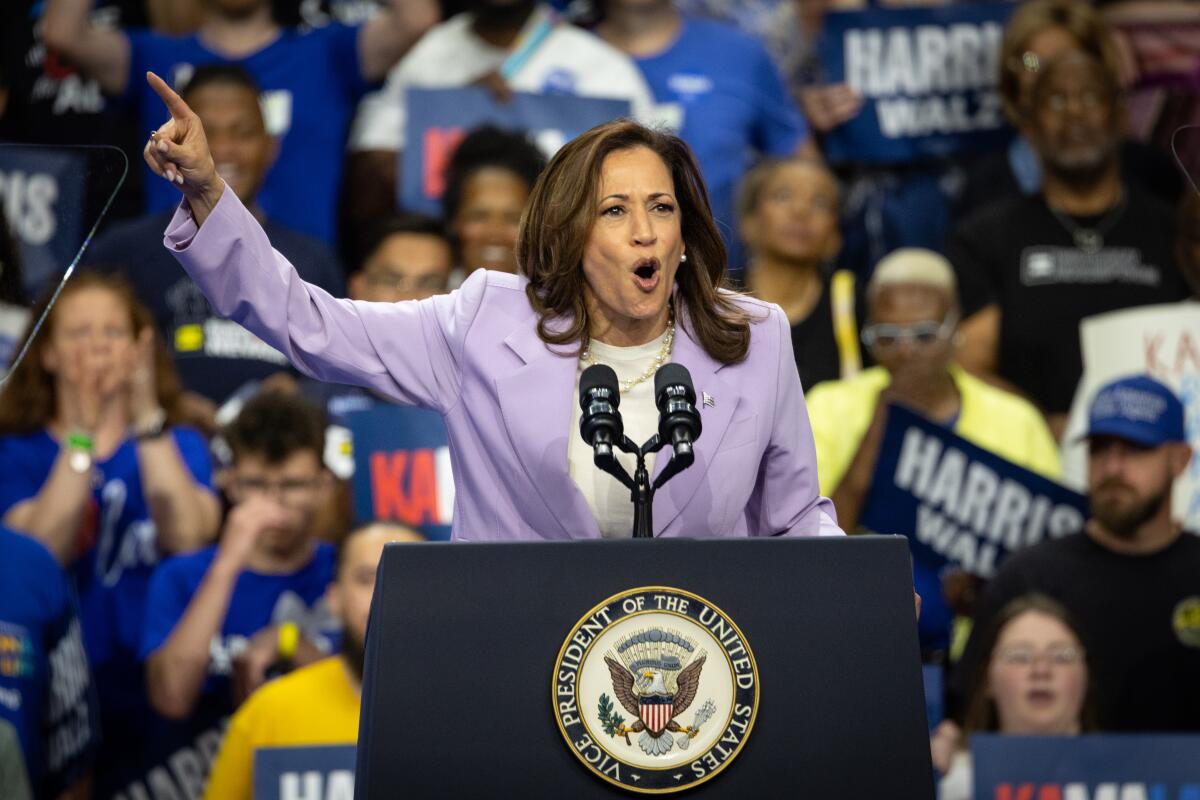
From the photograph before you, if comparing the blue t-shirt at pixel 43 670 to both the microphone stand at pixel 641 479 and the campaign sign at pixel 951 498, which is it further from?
the microphone stand at pixel 641 479

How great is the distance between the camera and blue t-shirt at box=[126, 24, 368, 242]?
6223 mm

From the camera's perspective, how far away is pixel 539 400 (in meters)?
2.73

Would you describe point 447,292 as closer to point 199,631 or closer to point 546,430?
point 199,631

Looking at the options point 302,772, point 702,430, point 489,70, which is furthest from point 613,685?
point 489,70

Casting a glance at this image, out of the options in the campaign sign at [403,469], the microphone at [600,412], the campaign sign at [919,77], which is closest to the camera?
the microphone at [600,412]

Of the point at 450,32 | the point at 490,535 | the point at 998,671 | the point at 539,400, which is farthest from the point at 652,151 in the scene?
the point at 450,32

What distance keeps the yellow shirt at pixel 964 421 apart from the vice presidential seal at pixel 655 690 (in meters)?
3.16

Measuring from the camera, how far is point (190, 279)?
18.9ft

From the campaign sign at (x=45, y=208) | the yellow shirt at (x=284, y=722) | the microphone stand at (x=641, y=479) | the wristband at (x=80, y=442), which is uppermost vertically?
the campaign sign at (x=45, y=208)

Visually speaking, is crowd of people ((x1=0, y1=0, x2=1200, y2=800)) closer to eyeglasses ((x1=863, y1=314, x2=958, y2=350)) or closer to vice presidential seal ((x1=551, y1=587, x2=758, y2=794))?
eyeglasses ((x1=863, y1=314, x2=958, y2=350))

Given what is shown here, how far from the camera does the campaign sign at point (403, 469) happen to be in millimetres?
5160

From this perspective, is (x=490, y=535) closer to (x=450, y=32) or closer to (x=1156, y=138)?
(x=450, y=32)

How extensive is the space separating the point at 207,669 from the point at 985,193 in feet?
10.8

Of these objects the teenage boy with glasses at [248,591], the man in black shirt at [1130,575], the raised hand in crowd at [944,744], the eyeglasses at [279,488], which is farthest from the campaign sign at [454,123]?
the raised hand in crowd at [944,744]
